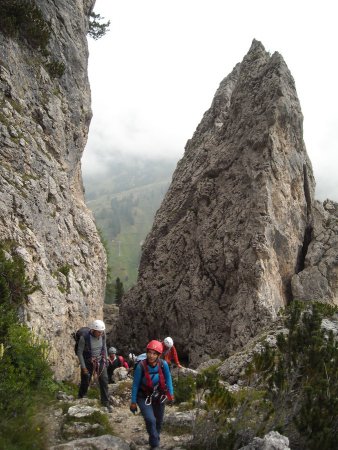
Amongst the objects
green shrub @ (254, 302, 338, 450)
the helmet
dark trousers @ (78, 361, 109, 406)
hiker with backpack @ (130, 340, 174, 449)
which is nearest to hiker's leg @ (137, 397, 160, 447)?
hiker with backpack @ (130, 340, 174, 449)

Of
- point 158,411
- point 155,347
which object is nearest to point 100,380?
point 158,411

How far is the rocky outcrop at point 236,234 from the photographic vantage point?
29.5 m

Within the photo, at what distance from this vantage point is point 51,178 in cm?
2214

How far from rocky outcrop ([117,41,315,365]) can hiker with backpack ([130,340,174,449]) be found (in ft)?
63.1

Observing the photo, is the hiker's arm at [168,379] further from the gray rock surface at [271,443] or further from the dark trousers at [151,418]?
the gray rock surface at [271,443]

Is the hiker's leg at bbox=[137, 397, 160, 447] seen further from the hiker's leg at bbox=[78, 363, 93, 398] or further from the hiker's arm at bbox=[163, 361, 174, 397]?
the hiker's leg at bbox=[78, 363, 93, 398]

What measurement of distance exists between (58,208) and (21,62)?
32.9 feet

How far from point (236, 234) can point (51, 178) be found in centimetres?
1652

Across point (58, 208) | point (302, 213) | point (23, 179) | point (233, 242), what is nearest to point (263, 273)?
point (233, 242)

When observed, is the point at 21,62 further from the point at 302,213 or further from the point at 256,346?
the point at 302,213

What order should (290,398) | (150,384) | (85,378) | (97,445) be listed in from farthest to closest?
(85,378)
(150,384)
(290,398)
(97,445)

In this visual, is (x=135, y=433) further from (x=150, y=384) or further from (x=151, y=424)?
(x=150, y=384)

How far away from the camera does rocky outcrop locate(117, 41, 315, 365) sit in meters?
29.5

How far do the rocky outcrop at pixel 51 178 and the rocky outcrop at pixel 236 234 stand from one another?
10.1 m
